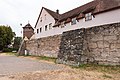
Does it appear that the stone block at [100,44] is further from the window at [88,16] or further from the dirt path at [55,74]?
the window at [88,16]

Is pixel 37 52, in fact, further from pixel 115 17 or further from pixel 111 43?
pixel 111 43

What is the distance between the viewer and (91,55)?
37.0ft

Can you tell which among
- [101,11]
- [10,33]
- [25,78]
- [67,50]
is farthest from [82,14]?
[10,33]

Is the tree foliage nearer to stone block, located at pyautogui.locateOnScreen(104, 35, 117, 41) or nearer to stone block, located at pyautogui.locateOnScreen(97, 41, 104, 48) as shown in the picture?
stone block, located at pyautogui.locateOnScreen(97, 41, 104, 48)

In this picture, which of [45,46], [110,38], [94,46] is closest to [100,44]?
[94,46]

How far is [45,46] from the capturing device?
19.8 metres

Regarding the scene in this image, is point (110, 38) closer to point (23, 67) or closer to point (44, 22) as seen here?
point (23, 67)

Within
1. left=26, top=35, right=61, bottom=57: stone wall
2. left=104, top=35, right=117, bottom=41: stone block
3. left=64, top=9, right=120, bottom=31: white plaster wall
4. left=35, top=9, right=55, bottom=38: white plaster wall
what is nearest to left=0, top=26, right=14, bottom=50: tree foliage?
left=35, top=9, right=55, bottom=38: white plaster wall

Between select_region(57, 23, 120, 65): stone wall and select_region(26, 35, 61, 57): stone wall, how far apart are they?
15.6 feet

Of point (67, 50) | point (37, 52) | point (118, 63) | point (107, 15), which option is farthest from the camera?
point (37, 52)

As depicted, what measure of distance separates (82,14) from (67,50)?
11.7 metres

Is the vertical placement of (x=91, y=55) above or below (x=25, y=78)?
above

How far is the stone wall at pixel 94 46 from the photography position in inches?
397

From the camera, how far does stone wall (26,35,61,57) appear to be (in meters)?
17.5
